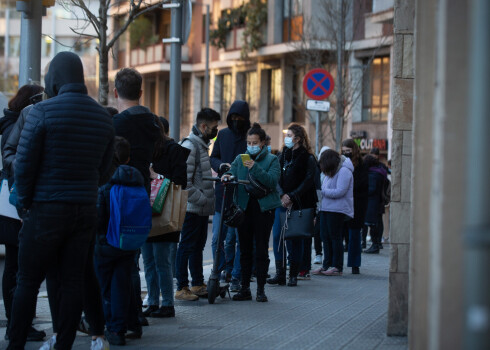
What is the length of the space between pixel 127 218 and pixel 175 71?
5.57 meters

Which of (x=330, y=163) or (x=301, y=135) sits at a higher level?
(x=301, y=135)

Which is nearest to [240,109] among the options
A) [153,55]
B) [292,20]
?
[292,20]

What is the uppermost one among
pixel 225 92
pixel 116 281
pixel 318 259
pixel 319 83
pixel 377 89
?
pixel 225 92

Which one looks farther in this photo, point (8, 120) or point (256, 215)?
point (256, 215)

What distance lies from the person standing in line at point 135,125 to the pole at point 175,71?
4.50m

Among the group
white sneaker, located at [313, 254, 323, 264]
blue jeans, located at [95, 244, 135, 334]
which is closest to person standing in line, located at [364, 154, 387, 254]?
white sneaker, located at [313, 254, 323, 264]

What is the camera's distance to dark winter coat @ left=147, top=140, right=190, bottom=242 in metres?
8.32

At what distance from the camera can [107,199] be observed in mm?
6992

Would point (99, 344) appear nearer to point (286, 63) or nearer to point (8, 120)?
point (8, 120)

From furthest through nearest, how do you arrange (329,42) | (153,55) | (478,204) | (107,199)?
(153,55) < (329,42) < (107,199) < (478,204)

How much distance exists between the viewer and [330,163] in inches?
499

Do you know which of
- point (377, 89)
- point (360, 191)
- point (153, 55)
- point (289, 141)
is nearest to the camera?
point (289, 141)

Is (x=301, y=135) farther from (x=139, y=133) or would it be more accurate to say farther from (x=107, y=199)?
(x=107, y=199)

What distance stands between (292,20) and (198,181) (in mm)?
32033
